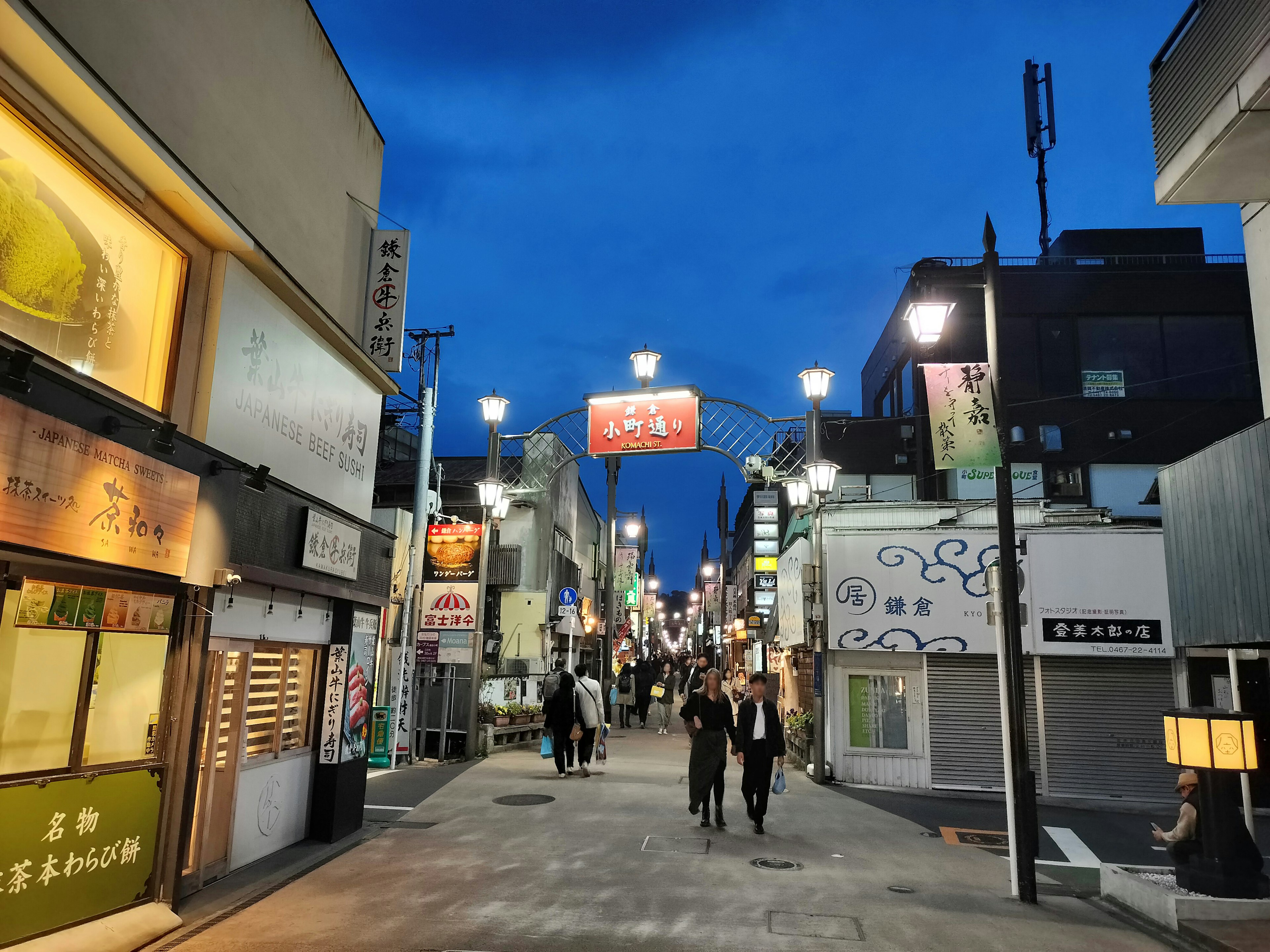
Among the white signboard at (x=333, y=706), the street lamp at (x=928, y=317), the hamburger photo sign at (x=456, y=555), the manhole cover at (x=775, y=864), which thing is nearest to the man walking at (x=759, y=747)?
the manhole cover at (x=775, y=864)

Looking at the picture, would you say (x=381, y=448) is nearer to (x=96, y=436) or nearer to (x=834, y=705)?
(x=834, y=705)

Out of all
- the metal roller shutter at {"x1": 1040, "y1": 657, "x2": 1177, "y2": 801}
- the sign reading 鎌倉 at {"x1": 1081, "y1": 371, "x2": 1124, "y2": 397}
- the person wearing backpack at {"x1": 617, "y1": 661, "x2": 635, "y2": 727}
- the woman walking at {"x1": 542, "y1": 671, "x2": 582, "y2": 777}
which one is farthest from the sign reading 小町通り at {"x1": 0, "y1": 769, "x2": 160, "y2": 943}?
the sign reading 鎌倉 at {"x1": 1081, "y1": 371, "x2": 1124, "y2": 397}

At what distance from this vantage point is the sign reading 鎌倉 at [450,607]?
17.1 metres

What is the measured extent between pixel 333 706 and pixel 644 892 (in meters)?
4.59

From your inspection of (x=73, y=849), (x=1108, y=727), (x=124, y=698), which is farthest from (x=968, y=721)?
(x=73, y=849)

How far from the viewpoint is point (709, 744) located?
11.2 meters

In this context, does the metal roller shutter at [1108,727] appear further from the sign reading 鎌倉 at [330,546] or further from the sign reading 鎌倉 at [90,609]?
the sign reading 鎌倉 at [90,609]

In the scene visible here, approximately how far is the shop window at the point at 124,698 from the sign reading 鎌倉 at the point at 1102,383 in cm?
2870

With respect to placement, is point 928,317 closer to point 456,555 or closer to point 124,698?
point 124,698

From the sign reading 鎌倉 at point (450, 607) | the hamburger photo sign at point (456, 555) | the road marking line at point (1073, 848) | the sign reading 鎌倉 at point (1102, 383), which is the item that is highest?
the sign reading 鎌倉 at point (1102, 383)

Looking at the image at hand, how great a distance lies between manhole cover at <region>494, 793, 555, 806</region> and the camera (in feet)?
41.5

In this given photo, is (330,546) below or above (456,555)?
below

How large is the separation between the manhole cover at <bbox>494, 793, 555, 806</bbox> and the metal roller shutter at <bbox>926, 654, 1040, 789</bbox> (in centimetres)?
742

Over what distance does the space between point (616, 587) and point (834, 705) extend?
35028 mm
